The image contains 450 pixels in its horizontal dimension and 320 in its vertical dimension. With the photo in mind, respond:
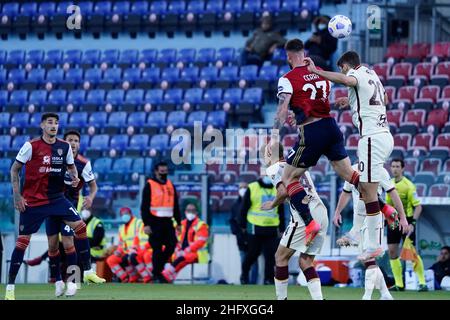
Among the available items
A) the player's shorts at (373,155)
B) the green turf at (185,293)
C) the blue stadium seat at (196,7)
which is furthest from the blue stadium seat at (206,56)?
the player's shorts at (373,155)

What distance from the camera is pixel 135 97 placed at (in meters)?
29.1

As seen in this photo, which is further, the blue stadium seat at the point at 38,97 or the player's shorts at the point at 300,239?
the blue stadium seat at the point at 38,97

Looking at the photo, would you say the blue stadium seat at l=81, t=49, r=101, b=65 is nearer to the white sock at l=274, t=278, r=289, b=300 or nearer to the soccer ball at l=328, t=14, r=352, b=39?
the soccer ball at l=328, t=14, r=352, b=39

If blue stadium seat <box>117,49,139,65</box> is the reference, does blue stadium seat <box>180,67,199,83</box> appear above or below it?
below

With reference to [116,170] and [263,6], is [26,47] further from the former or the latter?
[116,170]

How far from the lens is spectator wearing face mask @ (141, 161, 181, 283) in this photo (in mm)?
20094

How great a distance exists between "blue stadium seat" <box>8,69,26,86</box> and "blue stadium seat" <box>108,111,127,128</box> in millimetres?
3508

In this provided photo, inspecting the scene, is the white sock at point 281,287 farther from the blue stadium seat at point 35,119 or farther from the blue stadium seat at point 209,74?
the blue stadium seat at point 35,119

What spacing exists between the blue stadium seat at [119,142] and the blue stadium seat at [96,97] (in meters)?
1.87

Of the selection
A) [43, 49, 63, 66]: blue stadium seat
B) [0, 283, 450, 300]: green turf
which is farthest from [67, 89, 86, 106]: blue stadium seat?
[0, 283, 450, 300]: green turf

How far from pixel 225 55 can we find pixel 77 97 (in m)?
3.79

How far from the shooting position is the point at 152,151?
26.2 m

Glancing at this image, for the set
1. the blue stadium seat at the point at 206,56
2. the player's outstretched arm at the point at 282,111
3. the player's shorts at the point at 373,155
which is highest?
the blue stadium seat at the point at 206,56

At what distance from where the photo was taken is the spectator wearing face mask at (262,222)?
66.0 ft
